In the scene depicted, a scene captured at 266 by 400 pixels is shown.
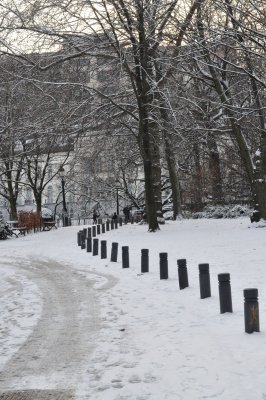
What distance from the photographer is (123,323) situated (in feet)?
25.5

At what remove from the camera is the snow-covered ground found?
17.0 feet

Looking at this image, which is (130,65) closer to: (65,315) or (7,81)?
(7,81)

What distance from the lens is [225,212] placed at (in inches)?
1280

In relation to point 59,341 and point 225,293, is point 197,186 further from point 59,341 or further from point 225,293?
point 59,341

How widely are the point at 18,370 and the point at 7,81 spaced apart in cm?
1865

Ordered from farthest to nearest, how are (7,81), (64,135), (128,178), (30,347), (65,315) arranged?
(128,178) → (64,135) → (7,81) → (65,315) → (30,347)

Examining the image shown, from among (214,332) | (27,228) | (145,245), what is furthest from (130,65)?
(214,332)

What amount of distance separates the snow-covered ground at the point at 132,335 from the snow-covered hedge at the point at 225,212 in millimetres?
18311

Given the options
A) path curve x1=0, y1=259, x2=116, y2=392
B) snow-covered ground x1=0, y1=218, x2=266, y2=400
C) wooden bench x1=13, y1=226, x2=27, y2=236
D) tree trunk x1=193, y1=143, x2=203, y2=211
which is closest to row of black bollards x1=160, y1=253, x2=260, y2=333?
snow-covered ground x1=0, y1=218, x2=266, y2=400

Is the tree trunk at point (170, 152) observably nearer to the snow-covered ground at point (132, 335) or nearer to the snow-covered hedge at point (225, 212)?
the snow-covered hedge at point (225, 212)

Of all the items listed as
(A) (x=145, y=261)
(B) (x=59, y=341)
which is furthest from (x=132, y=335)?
(A) (x=145, y=261)

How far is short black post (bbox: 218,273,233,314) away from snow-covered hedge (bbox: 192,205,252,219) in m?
24.2

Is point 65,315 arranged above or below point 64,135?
below

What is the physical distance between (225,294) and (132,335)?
1.67 metres
